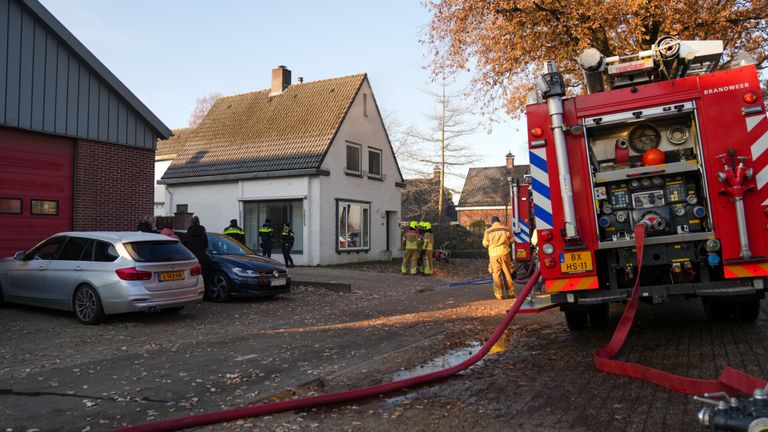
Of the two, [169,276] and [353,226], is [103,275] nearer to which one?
[169,276]

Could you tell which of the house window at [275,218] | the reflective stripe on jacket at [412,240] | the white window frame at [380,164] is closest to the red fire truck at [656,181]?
the reflective stripe on jacket at [412,240]

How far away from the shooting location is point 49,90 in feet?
40.4

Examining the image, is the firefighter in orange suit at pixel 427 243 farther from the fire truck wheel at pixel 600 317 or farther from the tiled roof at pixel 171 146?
the tiled roof at pixel 171 146

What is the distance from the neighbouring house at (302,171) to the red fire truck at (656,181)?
48.8ft

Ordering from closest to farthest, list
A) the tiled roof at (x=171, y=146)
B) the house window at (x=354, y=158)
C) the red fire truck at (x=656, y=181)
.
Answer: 1. the red fire truck at (x=656, y=181)
2. the house window at (x=354, y=158)
3. the tiled roof at (x=171, y=146)

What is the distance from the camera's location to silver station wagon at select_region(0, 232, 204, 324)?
909cm

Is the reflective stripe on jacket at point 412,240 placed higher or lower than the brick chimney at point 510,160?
lower

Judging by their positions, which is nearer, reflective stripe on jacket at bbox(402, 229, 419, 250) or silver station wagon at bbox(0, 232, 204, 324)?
silver station wagon at bbox(0, 232, 204, 324)

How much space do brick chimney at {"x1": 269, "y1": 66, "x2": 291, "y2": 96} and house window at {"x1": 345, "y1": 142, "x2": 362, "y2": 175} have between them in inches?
206

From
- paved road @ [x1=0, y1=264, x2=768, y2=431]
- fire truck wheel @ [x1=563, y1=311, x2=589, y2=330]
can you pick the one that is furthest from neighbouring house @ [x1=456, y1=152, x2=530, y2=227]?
fire truck wheel @ [x1=563, y1=311, x2=589, y2=330]

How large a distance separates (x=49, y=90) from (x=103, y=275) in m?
5.50

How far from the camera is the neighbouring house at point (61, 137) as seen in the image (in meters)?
11.8

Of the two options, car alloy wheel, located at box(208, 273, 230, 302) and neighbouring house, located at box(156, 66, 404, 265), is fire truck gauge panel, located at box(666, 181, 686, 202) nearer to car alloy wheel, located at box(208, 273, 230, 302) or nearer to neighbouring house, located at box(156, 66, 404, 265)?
car alloy wheel, located at box(208, 273, 230, 302)

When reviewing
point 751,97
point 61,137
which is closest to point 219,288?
point 61,137
